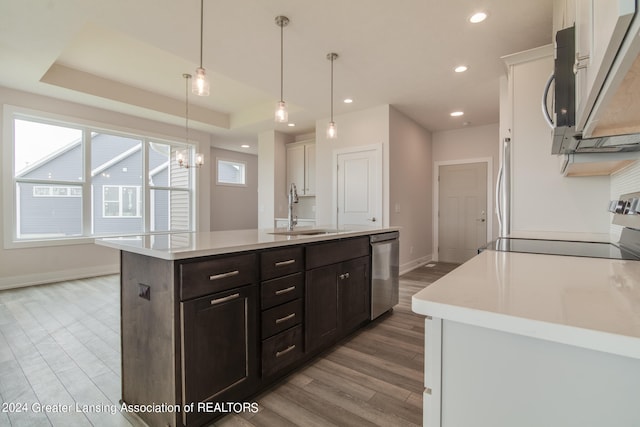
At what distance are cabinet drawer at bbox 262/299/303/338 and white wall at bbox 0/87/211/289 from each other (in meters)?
4.53

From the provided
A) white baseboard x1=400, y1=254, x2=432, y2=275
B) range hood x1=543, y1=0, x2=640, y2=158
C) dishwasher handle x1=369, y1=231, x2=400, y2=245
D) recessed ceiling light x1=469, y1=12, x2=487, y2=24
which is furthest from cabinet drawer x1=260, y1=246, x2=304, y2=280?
white baseboard x1=400, y1=254, x2=432, y2=275

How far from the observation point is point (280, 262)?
183cm

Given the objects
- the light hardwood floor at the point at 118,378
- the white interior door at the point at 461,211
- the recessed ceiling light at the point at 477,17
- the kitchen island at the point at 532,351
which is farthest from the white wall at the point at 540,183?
the white interior door at the point at 461,211

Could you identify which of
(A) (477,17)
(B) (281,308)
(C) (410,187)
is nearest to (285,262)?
(B) (281,308)

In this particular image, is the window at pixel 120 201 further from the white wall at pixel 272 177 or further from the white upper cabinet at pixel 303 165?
the white upper cabinet at pixel 303 165

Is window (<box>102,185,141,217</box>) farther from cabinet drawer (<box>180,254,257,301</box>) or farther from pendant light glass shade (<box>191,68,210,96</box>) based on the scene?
cabinet drawer (<box>180,254,257,301</box>)

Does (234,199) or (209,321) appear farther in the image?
(234,199)

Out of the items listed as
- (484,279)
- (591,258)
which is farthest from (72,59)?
(591,258)

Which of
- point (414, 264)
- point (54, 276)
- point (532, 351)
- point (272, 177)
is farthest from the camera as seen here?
point (272, 177)

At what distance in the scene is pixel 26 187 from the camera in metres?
4.25

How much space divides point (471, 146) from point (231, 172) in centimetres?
580

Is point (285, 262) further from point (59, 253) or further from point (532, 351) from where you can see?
point (59, 253)

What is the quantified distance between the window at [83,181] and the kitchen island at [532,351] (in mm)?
5677

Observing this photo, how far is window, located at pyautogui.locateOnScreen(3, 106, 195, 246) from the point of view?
13.8 ft
